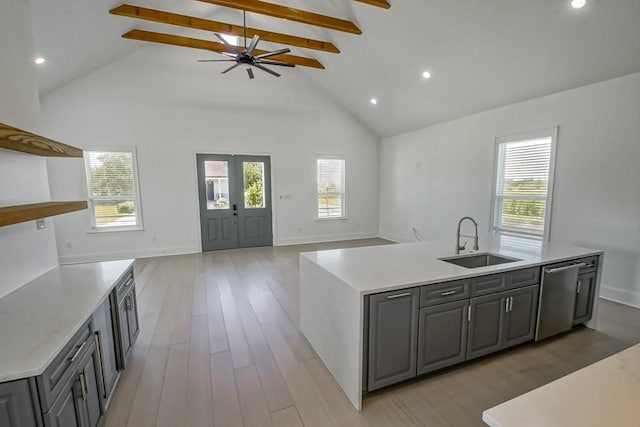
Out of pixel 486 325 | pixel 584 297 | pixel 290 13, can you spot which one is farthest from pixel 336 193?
pixel 486 325

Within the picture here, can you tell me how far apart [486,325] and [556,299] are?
879 millimetres

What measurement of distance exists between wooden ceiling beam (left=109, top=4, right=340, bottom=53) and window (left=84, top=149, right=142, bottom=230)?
254cm

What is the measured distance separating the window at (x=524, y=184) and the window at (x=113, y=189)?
6.91 meters

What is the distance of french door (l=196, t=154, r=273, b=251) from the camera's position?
6270 mm

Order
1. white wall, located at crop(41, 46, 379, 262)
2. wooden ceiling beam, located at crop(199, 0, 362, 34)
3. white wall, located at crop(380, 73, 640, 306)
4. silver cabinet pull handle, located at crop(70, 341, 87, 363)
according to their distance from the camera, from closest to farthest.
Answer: silver cabinet pull handle, located at crop(70, 341, 87, 363) < white wall, located at crop(380, 73, 640, 306) < wooden ceiling beam, located at crop(199, 0, 362, 34) < white wall, located at crop(41, 46, 379, 262)

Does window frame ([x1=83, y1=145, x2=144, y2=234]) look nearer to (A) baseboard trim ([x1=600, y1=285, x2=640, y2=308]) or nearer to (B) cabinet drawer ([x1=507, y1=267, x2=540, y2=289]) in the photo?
(B) cabinet drawer ([x1=507, y1=267, x2=540, y2=289])

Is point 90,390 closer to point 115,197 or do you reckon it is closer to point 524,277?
point 524,277

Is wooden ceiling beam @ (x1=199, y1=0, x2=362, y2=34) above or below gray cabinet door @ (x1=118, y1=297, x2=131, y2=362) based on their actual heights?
above

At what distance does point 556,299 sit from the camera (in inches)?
101

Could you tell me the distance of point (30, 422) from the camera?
1077 mm

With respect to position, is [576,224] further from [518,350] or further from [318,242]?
[318,242]

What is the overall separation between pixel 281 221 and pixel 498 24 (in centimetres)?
532

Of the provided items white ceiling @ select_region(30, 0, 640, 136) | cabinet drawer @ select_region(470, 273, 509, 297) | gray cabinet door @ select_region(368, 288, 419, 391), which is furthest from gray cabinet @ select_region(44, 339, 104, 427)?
white ceiling @ select_region(30, 0, 640, 136)

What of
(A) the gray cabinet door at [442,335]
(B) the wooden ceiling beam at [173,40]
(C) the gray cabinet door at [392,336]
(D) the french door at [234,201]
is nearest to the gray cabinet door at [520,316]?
(A) the gray cabinet door at [442,335]
